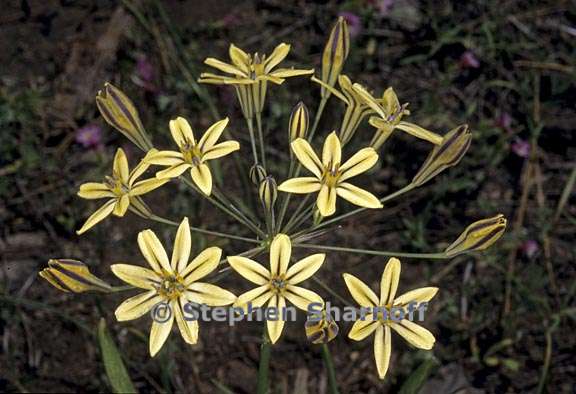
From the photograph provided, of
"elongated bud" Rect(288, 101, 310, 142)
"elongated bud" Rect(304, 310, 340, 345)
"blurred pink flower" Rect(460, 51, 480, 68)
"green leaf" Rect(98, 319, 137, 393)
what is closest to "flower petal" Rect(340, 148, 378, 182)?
"elongated bud" Rect(288, 101, 310, 142)

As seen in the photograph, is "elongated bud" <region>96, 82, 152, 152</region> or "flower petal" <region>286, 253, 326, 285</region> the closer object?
"flower petal" <region>286, 253, 326, 285</region>

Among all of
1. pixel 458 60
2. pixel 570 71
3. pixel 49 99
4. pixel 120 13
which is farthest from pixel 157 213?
pixel 570 71

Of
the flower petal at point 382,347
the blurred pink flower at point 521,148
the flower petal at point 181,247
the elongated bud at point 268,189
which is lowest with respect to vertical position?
the flower petal at point 382,347

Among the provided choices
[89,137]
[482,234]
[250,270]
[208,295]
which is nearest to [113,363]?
[208,295]

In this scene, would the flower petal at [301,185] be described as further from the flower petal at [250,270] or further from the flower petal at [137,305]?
the flower petal at [137,305]

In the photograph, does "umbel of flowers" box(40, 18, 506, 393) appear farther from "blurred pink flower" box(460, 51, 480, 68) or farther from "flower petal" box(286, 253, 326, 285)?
"blurred pink flower" box(460, 51, 480, 68)

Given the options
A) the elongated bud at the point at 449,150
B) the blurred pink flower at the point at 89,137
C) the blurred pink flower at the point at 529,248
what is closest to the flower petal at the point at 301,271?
the elongated bud at the point at 449,150

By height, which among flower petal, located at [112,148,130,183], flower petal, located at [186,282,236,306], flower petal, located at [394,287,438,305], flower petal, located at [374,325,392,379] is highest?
flower petal, located at [112,148,130,183]
